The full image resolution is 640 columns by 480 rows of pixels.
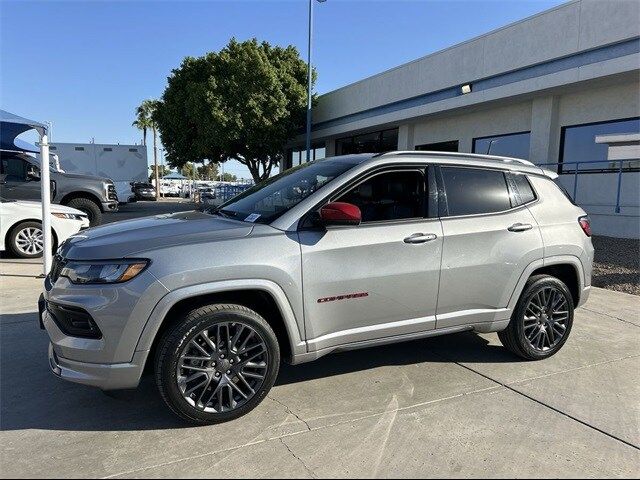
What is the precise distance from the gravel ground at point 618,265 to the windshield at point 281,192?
19.4ft

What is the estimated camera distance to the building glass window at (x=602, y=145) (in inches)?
430

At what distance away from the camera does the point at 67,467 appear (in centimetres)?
261

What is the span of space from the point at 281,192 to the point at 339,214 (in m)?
0.77

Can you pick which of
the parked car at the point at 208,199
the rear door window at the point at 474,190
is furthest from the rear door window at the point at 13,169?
the rear door window at the point at 474,190

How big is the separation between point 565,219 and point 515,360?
1.37 meters


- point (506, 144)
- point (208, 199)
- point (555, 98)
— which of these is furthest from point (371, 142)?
point (555, 98)

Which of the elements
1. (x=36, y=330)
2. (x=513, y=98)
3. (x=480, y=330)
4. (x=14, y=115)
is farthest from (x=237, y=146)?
(x=480, y=330)

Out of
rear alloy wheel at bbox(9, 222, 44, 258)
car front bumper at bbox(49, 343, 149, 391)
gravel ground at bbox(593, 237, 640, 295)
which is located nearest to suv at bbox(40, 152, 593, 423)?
car front bumper at bbox(49, 343, 149, 391)

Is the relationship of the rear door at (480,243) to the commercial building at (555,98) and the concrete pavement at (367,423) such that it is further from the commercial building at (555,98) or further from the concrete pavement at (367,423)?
the commercial building at (555,98)

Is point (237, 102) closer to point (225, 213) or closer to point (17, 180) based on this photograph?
point (17, 180)

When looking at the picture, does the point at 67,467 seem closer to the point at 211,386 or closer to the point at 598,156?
the point at 211,386

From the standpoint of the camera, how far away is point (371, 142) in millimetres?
22094

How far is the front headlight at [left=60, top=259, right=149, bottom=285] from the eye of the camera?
9.24ft

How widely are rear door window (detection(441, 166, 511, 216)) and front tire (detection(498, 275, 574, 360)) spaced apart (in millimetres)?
777
